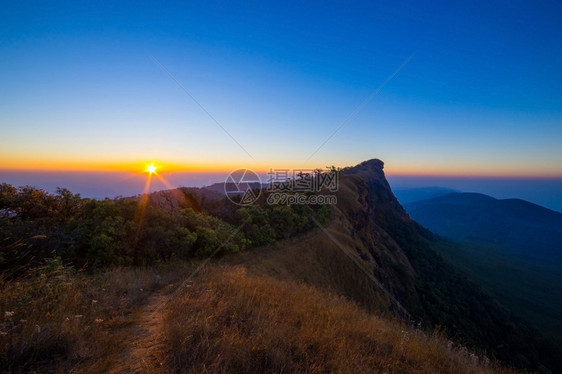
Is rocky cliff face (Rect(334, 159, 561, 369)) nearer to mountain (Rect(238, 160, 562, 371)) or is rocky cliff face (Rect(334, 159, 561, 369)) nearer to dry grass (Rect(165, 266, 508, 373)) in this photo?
mountain (Rect(238, 160, 562, 371))

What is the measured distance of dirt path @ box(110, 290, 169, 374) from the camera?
3.31m

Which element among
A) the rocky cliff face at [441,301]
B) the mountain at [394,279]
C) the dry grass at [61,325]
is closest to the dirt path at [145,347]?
the dry grass at [61,325]

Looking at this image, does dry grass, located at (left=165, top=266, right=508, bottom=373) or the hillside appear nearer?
dry grass, located at (left=165, top=266, right=508, bottom=373)

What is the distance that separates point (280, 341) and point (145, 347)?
7.21 feet

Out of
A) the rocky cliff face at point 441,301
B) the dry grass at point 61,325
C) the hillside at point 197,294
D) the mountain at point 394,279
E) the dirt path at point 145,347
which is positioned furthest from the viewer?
the rocky cliff face at point 441,301

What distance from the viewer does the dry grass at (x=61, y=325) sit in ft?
10.0

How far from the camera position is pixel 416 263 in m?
51.2

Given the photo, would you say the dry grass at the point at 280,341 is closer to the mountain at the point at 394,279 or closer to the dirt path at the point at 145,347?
the dirt path at the point at 145,347

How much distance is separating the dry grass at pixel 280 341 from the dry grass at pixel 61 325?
95 centimetres

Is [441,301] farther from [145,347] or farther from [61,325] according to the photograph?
[61,325]

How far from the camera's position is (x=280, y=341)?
3.93 m

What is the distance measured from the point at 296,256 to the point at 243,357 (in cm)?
1287

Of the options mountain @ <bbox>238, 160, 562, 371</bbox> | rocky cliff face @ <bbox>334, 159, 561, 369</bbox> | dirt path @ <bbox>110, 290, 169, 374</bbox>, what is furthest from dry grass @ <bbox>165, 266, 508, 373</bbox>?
rocky cliff face @ <bbox>334, 159, 561, 369</bbox>

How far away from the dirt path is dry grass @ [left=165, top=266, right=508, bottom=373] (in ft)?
0.67
